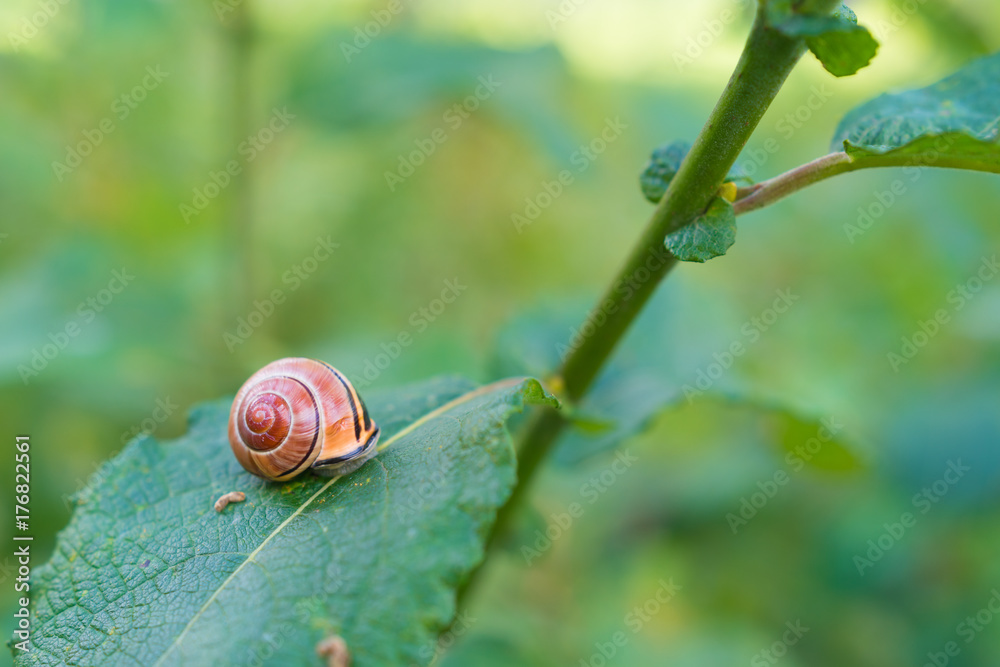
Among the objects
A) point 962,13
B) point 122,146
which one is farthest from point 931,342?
point 122,146

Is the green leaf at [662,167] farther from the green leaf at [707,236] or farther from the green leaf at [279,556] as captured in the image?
the green leaf at [279,556]

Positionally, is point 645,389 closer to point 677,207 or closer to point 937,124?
point 677,207

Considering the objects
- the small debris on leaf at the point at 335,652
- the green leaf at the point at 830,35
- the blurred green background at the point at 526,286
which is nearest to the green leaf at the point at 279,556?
the small debris on leaf at the point at 335,652

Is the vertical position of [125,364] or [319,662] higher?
[319,662]

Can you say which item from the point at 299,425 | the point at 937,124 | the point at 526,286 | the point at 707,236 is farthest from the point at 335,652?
the point at 526,286

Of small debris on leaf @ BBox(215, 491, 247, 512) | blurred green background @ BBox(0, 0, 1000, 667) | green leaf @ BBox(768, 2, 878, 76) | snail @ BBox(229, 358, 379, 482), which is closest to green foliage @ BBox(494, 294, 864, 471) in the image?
blurred green background @ BBox(0, 0, 1000, 667)

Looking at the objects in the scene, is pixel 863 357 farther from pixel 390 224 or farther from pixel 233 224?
pixel 233 224

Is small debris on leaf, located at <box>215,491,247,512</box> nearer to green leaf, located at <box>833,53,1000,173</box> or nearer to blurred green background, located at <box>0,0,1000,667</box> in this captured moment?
blurred green background, located at <box>0,0,1000,667</box>
